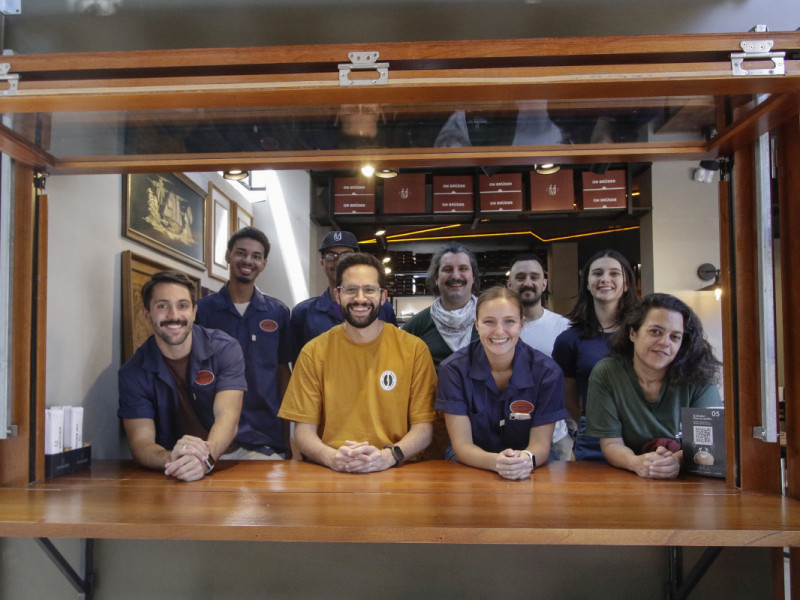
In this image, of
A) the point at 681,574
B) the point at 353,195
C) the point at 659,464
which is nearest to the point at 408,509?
the point at 659,464

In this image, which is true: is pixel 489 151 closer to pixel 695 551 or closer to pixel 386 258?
pixel 695 551

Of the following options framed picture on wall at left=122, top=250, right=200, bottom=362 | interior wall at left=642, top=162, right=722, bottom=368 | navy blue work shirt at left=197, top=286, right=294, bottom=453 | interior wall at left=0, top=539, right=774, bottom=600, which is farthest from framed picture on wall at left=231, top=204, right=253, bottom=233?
interior wall at left=642, top=162, right=722, bottom=368

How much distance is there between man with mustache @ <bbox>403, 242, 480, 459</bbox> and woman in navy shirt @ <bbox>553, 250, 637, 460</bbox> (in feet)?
1.57

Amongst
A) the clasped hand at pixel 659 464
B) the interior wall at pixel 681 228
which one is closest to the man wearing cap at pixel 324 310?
the clasped hand at pixel 659 464

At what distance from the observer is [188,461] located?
2.01 meters

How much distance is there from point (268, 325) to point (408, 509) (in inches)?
73.4

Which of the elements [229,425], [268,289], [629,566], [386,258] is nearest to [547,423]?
[629,566]

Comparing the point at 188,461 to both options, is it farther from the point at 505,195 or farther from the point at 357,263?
the point at 505,195

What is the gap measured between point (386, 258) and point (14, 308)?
190 inches

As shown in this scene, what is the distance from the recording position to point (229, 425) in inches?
91.9

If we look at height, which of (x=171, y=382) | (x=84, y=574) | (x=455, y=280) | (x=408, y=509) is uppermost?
(x=455, y=280)

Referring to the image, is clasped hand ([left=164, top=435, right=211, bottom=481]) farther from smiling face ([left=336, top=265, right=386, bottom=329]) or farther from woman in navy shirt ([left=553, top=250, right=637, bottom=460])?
woman in navy shirt ([left=553, top=250, right=637, bottom=460])

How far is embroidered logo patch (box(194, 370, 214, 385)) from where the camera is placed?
245cm

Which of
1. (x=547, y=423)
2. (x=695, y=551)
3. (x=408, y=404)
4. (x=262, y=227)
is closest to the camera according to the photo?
(x=695, y=551)
